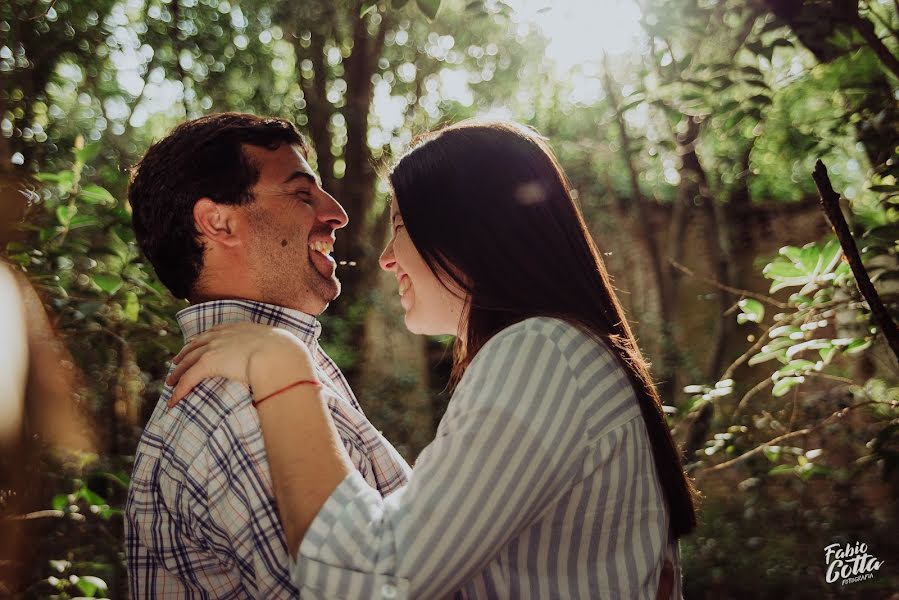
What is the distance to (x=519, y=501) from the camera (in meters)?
1.13

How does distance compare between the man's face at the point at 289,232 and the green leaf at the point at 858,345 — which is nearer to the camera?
the man's face at the point at 289,232

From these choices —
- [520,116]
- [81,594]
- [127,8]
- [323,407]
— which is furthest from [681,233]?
[323,407]

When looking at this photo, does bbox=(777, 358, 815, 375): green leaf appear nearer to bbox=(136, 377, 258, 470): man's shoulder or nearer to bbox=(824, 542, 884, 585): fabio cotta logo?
bbox=(824, 542, 884, 585): fabio cotta logo

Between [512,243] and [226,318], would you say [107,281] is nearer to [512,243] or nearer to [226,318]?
[226,318]

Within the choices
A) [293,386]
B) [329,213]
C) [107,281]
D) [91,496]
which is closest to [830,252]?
[329,213]

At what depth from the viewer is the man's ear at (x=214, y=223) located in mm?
1904

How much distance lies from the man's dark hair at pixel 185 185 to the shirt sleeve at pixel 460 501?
1.01 m

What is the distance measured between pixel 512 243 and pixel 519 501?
523 mm

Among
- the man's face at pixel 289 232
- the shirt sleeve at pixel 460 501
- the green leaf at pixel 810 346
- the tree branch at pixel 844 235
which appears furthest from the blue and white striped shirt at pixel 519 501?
the green leaf at pixel 810 346

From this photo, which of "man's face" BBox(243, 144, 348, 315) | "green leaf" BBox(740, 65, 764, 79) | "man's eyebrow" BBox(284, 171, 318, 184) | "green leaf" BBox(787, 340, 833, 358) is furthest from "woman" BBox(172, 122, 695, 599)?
"green leaf" BBox(740, 65, 764, 79)

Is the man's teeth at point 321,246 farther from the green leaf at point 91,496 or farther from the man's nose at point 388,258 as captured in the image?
the green leaf at point 91,496

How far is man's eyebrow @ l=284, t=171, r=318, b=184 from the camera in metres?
2.07

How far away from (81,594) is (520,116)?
9.89m

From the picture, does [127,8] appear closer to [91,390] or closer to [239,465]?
[91,390]
